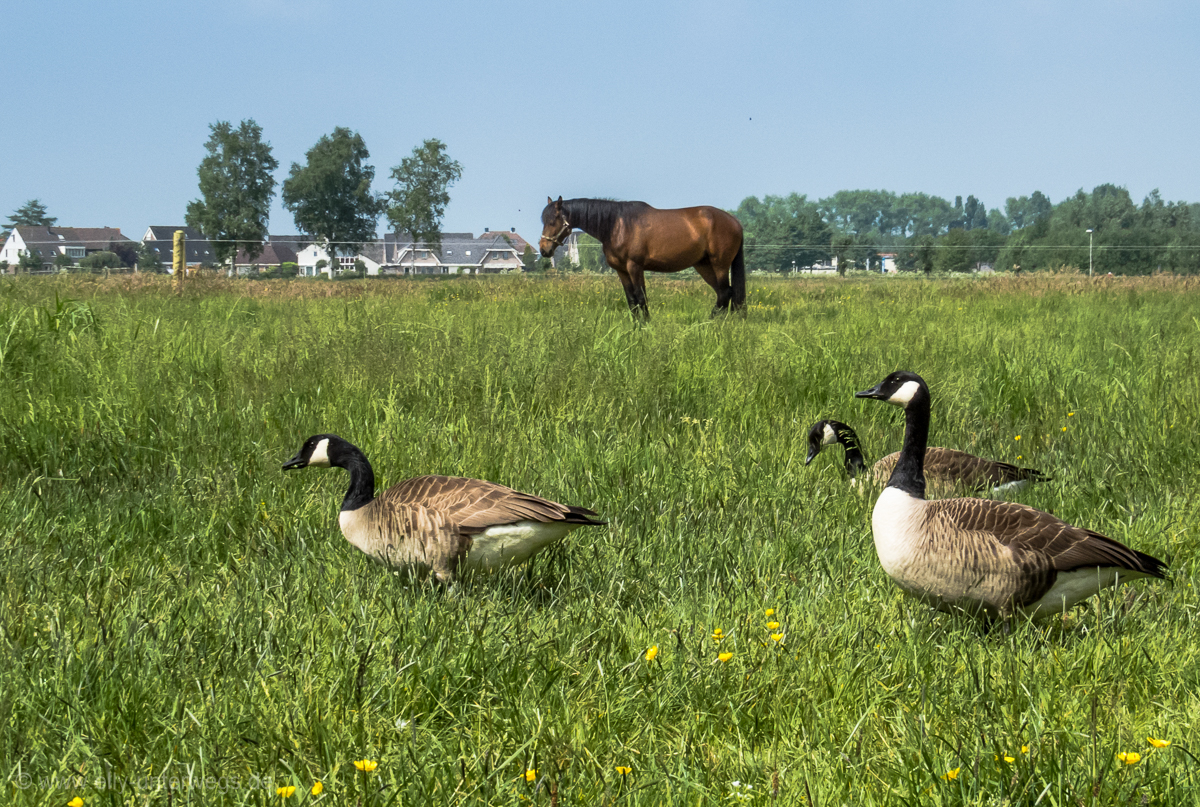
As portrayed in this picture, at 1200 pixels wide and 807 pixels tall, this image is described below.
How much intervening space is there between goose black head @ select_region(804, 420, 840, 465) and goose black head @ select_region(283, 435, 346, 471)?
2.88 metres

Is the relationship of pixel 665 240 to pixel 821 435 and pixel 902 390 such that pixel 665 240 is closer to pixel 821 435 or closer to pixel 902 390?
pixel 821 435

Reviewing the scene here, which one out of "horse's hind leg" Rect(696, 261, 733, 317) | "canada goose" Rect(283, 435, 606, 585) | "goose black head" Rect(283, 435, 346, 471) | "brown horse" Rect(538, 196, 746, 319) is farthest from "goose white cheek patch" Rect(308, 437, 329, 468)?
"horse's hind leg" Rect(696, 261, 733, 317)

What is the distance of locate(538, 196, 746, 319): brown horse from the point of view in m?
13.9

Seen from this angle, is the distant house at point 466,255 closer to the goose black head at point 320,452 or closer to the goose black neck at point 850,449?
the goose black neck at point 850,449

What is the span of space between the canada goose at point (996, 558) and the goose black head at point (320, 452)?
256 centimetres

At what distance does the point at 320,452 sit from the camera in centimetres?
407

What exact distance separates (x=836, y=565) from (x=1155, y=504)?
219cm

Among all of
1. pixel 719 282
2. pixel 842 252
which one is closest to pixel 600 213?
pixel 719 282

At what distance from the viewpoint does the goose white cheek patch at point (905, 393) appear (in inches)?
160

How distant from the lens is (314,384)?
6379 mm

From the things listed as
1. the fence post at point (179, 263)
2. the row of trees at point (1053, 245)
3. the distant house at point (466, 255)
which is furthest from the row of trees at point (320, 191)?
the fence post at point (179, 263)

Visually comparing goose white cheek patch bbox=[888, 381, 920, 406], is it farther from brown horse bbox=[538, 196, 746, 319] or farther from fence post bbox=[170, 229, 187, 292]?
fence post bbox=[170, 229, 187, 292]

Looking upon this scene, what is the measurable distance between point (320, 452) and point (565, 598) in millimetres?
1512

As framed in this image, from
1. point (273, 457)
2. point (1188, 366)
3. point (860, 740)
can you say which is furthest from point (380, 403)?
point (1188, 366)
